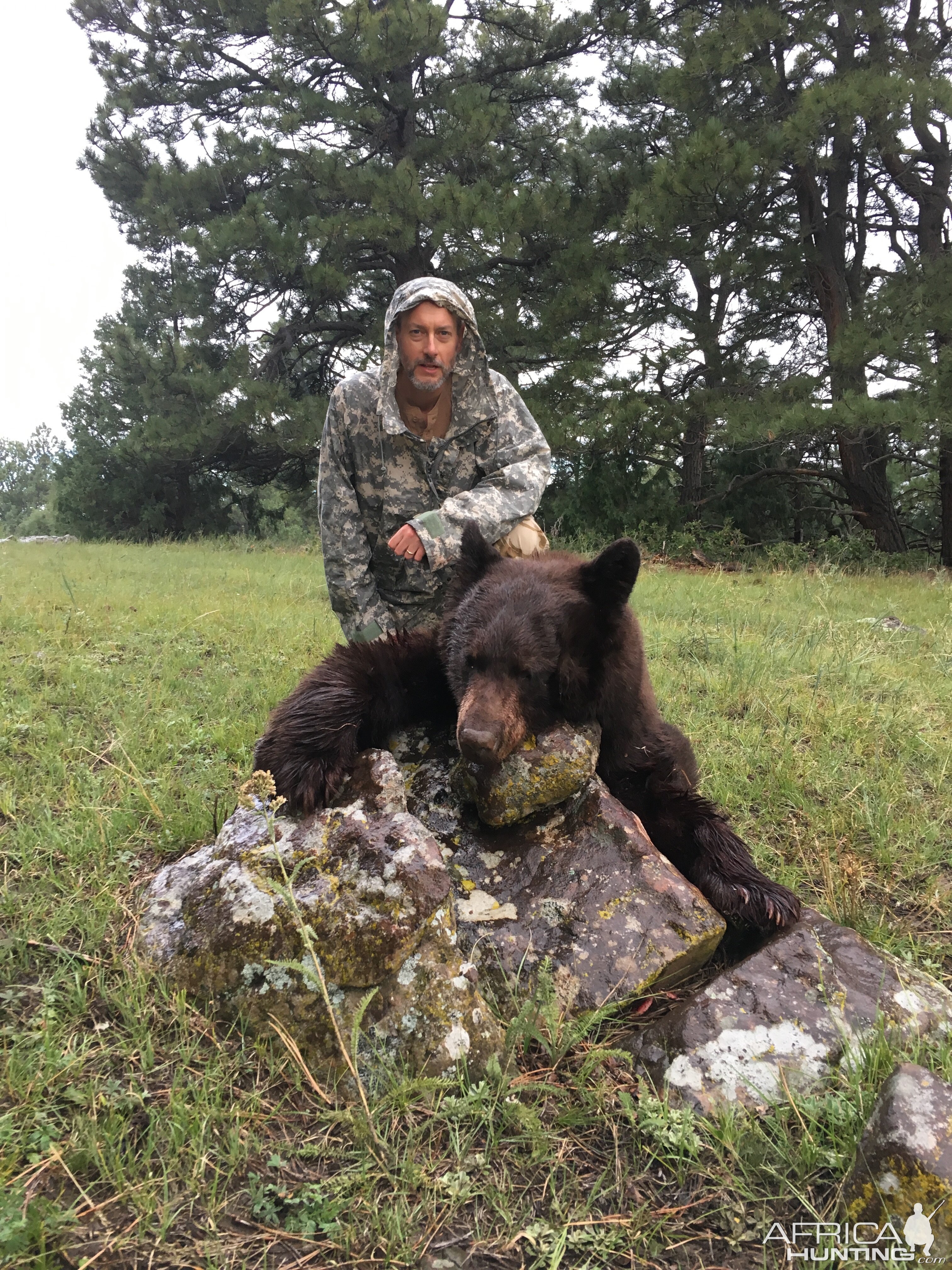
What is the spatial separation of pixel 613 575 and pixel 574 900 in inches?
38.7

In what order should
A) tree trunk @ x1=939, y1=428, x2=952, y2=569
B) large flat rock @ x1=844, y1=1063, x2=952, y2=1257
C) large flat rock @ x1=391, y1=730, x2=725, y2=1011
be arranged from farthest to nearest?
tree trunk @ x1=939, y1=428, x2=952, y2=569
large flat rock @ x1=391, y1=730, x2=725, y2=1011
large flat rock @ x1=844, y1=1063, x2=952, y2=1257

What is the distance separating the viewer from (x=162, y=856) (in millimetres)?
2346

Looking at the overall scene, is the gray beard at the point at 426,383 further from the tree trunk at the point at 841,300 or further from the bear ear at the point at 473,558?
the tree trunk at the point at 841,300

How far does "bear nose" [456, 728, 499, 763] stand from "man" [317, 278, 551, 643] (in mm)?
1625

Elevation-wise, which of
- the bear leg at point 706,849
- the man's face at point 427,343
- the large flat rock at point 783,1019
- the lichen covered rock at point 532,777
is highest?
the man's face at point 427,343

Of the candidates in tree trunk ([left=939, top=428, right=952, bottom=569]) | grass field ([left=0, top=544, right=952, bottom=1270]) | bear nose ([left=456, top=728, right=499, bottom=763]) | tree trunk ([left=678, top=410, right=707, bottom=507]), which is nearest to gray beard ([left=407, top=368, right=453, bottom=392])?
grass field ([left=0, top=544, right=952, bottom=1270])

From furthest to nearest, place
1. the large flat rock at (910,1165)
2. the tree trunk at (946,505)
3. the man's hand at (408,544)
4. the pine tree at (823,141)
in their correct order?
the tree trunk at (946,505), the pine tree at (823,141), the man's hand at (408,544), the large flat rock at (910,1165)

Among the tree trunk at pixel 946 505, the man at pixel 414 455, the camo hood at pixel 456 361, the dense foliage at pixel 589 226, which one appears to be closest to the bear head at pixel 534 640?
the man at pixel 414 455

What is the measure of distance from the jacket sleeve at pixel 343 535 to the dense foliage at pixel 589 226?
735 cm

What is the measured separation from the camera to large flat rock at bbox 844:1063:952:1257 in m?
1.26

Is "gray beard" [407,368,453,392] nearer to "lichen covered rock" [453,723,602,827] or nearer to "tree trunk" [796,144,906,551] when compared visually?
"lichen covered rock" [453,723,602,827]

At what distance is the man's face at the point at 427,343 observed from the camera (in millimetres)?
3602

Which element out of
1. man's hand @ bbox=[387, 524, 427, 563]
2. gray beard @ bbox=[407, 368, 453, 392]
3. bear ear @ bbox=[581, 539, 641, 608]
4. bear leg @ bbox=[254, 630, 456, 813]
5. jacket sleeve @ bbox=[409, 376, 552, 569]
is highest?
gray beard @ bbox=[407, 368, 453, 392]

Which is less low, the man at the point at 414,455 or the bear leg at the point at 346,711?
the man at the point at 414,455
